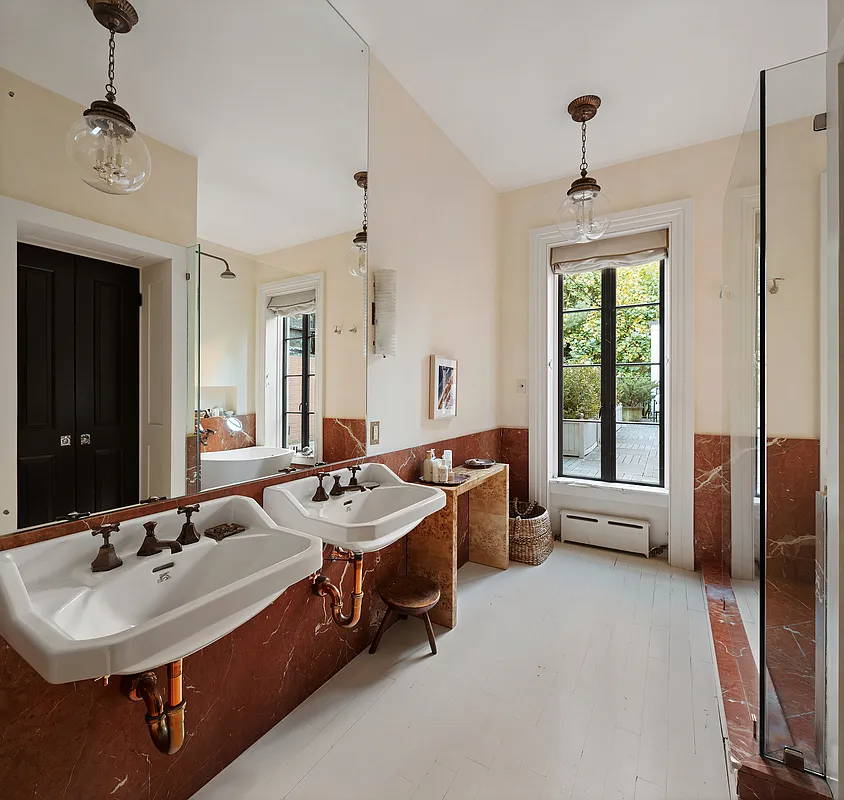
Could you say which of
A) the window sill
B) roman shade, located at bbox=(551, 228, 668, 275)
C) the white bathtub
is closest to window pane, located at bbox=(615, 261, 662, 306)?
roman shade, located at bbox=(551, 228, 668, 275)

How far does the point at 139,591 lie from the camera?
1110 mm

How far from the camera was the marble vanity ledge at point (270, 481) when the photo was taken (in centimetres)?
107

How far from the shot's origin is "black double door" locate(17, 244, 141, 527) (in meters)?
1.06

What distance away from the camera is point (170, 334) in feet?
4.32

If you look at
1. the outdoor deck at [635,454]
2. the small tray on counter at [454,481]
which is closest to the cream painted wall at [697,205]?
the outdoor deck at [635,454]

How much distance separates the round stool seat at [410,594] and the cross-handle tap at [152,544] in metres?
1.11

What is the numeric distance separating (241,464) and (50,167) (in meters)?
0.98

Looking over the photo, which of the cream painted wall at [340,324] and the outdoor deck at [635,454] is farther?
the outdoor deck at [635,454]

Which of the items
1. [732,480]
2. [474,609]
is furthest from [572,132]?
[474,609]

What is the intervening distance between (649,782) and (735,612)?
1.03 meters

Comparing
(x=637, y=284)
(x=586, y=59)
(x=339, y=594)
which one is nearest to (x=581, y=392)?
(x=637, y=284)

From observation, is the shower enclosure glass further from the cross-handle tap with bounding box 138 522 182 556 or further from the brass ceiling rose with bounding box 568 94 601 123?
the cross-handle tap with bounding box 138 522 182 556

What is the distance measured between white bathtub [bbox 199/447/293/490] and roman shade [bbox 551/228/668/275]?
8.49ft

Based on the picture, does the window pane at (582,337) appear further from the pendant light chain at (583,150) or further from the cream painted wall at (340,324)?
the cream painted wall at (340,324)
